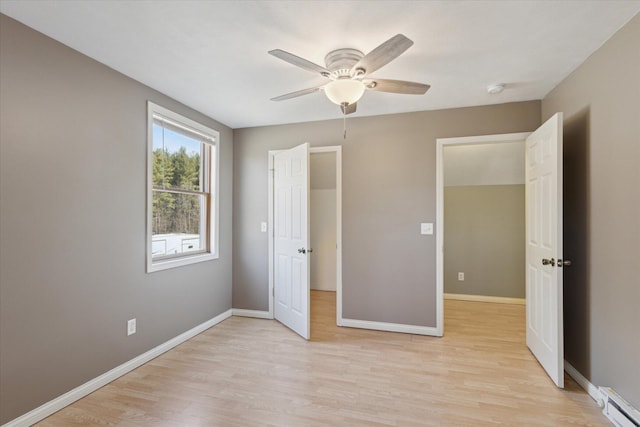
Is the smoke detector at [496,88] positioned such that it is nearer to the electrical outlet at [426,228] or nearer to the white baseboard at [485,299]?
the electrical outlet at [426,228]

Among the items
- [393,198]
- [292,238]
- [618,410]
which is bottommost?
[618,410]

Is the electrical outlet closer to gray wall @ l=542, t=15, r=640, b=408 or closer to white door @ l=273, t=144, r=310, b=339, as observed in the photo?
gray wall @ l=542, t=15, r=640, b=408

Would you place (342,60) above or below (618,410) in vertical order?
above

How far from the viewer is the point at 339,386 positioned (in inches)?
93.3

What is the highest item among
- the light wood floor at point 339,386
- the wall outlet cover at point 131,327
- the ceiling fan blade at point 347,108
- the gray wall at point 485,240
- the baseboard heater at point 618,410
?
the ceiling fan blade at point 347,108

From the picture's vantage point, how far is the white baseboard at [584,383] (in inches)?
84.0

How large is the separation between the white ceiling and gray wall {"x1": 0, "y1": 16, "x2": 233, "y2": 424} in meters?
0.27

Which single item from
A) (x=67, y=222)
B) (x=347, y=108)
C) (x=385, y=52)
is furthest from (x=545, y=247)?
(x=67, y=222)

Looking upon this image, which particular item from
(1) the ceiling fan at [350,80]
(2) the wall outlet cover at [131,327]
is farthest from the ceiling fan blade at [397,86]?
(2) the wall outlet cover at [131,327]

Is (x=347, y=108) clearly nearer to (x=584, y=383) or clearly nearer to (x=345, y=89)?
(x=345, y=89)

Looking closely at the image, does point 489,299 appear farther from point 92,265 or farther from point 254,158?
point 92,265

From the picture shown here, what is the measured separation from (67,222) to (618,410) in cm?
372

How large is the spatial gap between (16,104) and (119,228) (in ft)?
3.43

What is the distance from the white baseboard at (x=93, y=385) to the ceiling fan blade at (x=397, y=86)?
293cm
